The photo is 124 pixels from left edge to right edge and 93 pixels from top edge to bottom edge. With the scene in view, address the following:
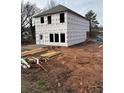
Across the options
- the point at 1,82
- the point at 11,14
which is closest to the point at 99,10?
the point at 11,14

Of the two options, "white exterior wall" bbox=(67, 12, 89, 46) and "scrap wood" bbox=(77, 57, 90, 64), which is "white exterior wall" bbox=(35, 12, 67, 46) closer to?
"white exterior wall" bbox=(67, 12, 89, 46)

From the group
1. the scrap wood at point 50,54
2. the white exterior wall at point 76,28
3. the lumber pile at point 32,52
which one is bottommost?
the scrap wood at point 50,54

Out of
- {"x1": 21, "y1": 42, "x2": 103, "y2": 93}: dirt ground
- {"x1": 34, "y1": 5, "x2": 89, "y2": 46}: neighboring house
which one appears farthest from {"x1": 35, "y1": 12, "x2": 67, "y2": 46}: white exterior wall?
{"x1": 21, "y1": 42, "x2": 103, "y2": 93}: dirt ground

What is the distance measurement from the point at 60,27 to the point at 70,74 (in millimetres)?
365

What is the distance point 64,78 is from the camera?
1576 millimetres

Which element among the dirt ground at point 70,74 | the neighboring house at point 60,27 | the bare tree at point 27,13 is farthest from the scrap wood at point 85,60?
the bare tree at point 27,13

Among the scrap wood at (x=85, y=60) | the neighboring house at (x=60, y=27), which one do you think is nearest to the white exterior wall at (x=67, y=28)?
the neighboring house at (x=60, y=27)

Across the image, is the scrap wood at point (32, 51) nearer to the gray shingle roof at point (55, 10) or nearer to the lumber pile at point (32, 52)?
the lumber pile at point (32, 52)

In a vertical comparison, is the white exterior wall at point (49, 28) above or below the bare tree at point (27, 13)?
below

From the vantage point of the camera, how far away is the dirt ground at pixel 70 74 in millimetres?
1553

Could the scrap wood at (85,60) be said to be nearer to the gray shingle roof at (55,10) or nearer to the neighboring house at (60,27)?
the neighboring house at (60,27)

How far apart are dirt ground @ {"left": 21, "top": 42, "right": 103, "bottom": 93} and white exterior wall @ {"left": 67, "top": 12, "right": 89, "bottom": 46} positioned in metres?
0.07
